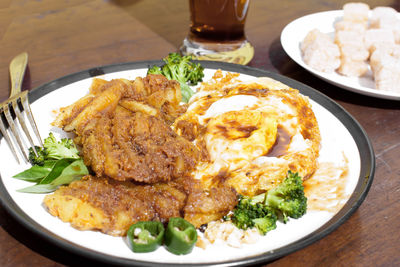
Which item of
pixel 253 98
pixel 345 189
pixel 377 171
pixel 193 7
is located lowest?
pixel 377 171

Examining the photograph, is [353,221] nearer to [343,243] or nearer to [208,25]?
[343,243]

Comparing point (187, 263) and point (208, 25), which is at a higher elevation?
point (208, 25)

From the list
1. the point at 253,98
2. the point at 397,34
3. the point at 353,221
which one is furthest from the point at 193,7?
the point at 353,221

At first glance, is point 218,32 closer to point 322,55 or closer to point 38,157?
point 322,55

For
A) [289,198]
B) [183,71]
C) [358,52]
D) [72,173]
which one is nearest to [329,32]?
[358,52]

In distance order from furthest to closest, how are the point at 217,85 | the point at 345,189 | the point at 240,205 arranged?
the point at 217,85
the point at 345,189
the point at 240,205

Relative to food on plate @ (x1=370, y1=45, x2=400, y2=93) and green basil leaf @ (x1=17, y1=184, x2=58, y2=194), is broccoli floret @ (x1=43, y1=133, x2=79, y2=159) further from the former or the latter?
food on plate @ (x1=370, y1=45, x2=400, y2=93)

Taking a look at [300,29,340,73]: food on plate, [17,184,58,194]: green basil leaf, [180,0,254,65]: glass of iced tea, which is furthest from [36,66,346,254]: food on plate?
[180,0,254,65]: glass of iced tea
